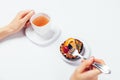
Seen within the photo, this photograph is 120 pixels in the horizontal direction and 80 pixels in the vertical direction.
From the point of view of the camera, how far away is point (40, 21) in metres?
0.94

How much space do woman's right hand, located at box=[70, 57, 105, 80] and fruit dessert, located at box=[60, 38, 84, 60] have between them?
0.07m

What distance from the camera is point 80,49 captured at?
860mm

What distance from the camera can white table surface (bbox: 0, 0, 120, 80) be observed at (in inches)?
34.5

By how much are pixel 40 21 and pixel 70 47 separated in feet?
0.56

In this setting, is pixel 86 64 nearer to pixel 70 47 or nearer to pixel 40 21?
pixel 70 47

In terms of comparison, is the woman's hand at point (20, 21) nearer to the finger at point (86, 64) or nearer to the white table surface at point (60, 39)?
the white table surface at point (60, 39)

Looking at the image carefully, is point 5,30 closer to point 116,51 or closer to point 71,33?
point 71,33

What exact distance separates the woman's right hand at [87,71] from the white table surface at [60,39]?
0.28 ft

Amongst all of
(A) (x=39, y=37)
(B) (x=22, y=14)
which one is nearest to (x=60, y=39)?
(A) (x=39, y=37)

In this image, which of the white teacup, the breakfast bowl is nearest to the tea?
the white teacup

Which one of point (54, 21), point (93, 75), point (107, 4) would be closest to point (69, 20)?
point (54, 21)

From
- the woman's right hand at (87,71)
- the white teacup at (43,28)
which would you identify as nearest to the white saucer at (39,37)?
the white teacup at (43,28)

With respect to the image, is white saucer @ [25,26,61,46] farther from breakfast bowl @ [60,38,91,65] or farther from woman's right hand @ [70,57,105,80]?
woman's right hand @ [70,57,105,80]

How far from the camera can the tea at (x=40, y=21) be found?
0.93m
